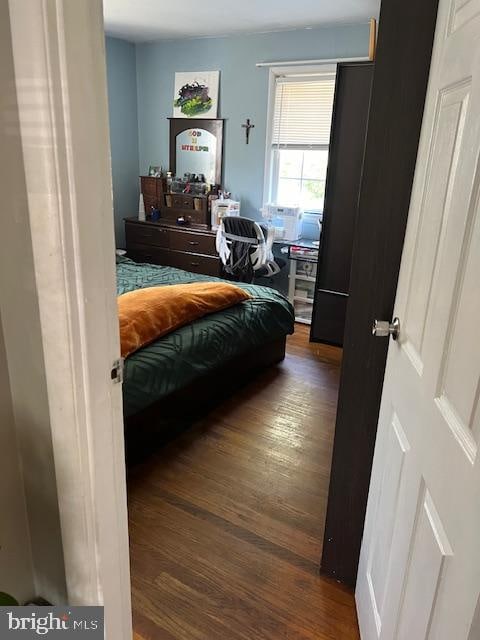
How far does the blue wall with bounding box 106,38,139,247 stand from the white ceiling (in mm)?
362

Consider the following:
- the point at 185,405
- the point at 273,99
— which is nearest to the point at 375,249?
the point at 185,405

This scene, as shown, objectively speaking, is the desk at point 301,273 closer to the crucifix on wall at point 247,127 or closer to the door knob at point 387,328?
the crucifix on wall at point 247,127

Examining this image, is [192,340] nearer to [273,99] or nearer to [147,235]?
[147,235]

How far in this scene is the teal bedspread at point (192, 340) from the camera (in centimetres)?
220

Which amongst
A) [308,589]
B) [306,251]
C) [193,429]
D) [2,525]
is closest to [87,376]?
[2,525]

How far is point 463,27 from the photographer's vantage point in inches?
35.8

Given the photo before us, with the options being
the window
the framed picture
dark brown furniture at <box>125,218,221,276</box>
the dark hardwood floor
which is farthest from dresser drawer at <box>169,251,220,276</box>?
the dark hardwood floor

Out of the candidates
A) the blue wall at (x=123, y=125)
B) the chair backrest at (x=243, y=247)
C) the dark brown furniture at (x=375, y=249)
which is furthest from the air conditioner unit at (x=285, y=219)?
the dark brown furniture at (x=375, y=249)

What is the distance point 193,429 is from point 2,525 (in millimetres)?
1594

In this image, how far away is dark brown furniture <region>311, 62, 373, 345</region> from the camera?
3.26 metres

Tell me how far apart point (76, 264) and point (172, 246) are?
3.93m

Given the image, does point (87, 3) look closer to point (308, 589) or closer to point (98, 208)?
point (98, 208)

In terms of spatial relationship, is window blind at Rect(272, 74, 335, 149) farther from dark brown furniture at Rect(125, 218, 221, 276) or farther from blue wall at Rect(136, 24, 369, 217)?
dark brown furniture at Rect(125, 218, 221, 276)

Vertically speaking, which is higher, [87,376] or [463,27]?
[463,27]
